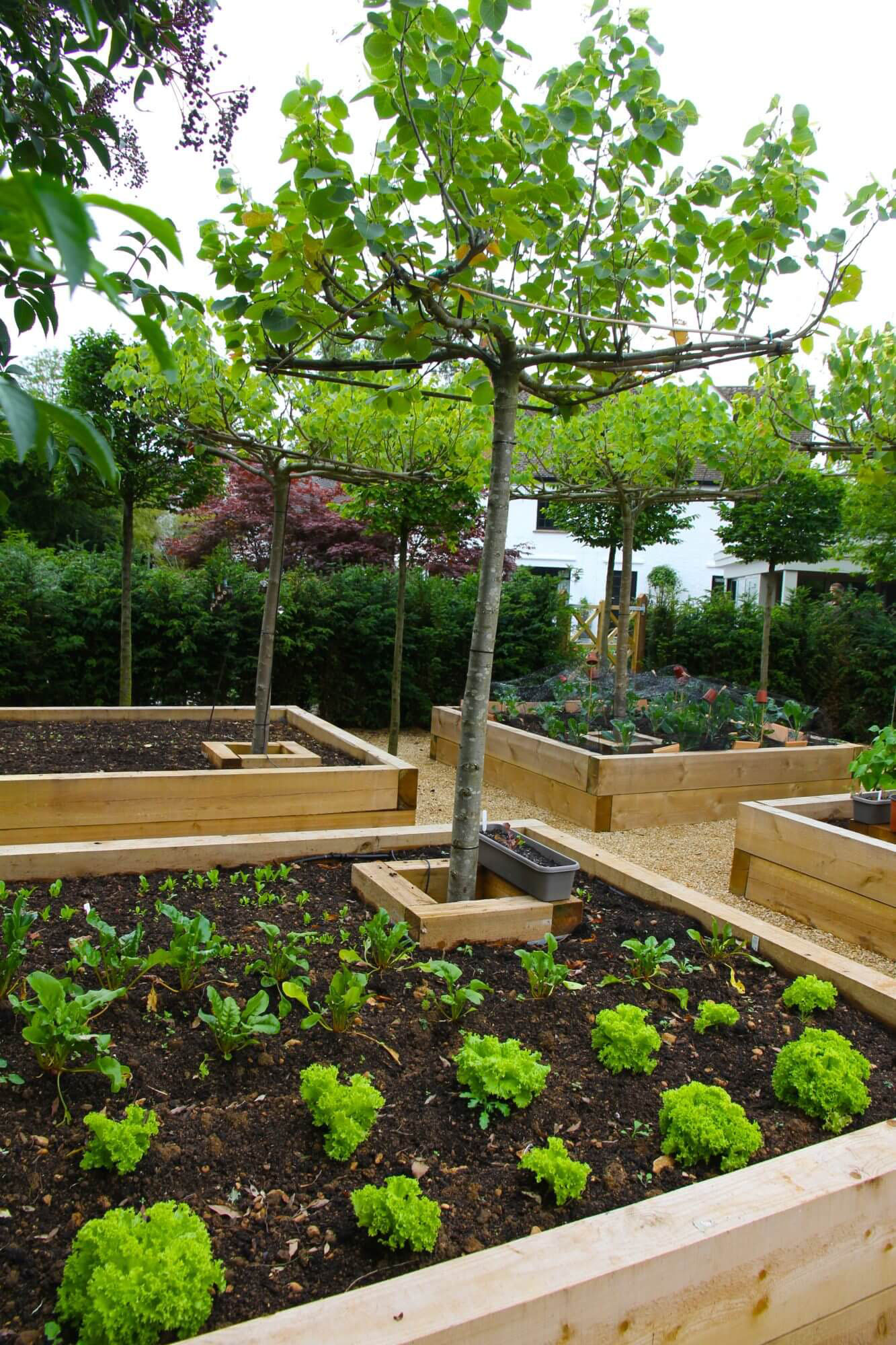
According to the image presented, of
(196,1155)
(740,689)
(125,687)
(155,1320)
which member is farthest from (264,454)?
(740,689)

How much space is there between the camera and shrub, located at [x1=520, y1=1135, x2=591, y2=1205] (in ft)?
4.79

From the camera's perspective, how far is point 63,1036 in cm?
166

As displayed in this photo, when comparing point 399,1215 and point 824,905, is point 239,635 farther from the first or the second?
point 399,1215

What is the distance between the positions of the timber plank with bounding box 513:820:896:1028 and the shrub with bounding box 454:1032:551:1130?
102cm

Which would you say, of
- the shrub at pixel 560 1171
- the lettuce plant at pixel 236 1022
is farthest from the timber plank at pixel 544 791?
the shrub at pixel 560 1171

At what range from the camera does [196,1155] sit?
5.03 ft

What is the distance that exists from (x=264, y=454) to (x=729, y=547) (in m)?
5.86

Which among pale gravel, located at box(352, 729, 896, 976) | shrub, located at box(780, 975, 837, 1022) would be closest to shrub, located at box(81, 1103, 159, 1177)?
shrub, located at box(780, 975, 837, 1022)

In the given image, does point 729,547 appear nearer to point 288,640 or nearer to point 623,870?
point 288,640

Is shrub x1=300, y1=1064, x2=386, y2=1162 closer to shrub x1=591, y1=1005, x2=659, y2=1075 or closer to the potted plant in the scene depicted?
shrub x1=591, y1=1005, x2=659, y2=1075

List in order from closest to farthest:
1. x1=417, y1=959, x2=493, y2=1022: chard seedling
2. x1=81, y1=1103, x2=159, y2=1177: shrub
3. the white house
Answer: x1=81, y1=1103, x2=159, y2=1177: shrub → x1=417, y1=959, x2=493, y2=1022: chard seedling → the white house

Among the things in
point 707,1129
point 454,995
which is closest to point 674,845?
point 454,995

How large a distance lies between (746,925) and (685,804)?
3153mm

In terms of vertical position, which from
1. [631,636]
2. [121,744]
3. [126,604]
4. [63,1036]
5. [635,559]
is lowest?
[121,744]
